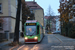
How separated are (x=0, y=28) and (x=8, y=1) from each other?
18.2 feet

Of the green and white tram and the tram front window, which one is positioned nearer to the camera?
the green and white tram

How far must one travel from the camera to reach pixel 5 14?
23297 millimetres

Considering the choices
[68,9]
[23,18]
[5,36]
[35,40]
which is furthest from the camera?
[23,18]

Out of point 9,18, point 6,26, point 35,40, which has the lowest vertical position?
point 35,40

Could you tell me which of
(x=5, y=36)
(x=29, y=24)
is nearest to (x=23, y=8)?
(x=5, y=36)

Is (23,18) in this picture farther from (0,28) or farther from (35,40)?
(35,40)

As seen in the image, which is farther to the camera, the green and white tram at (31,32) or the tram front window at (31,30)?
the tram front window at (31,30)

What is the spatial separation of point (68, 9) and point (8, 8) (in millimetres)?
11452

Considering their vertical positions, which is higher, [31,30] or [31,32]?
[31,30]

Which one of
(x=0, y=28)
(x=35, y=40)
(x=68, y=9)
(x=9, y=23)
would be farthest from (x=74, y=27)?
(x=0, y=28)

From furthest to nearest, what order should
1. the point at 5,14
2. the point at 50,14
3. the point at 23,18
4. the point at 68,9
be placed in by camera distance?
the point at 50,14, the point at 23,18, the point at 5,14, the point at 68,9

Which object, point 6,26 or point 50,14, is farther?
point 50,14

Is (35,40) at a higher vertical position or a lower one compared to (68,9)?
lower

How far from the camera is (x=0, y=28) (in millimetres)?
23516
